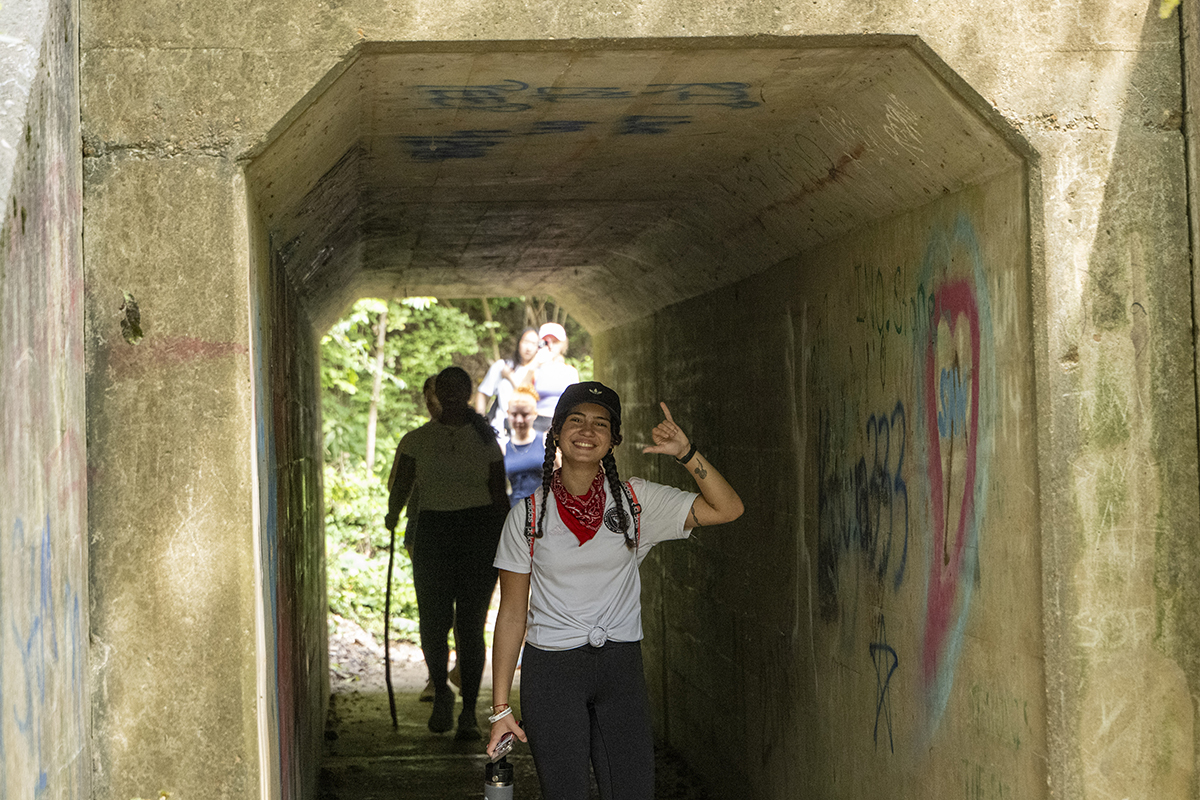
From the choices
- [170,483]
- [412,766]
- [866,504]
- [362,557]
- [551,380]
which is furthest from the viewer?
[362,557]

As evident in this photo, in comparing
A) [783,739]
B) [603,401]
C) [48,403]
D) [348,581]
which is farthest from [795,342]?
[348,581]

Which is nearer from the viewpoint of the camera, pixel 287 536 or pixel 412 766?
pixel 287 536

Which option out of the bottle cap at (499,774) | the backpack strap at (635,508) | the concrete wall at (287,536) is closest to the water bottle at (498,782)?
the bottle cap at (499,774)

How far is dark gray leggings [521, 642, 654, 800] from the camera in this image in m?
4.18

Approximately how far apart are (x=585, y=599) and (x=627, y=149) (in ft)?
6.19

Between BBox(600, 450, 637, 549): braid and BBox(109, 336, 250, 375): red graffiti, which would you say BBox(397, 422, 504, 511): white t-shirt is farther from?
BBox(109, 336, 250, 375): red graffiti

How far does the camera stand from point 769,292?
6035 millimetres

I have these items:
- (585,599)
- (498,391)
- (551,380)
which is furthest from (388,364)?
(585,599)

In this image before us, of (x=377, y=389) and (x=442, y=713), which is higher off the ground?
(x=377, y=389)

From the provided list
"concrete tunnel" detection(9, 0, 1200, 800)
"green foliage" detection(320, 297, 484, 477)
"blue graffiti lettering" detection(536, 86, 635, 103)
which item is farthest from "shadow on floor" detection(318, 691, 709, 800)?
"green foliage" detection(320, 297, 484, 477)

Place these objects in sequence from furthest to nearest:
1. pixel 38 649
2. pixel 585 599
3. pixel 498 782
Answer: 1. pixel 585 599
2. pixel 498 782
3. pixel 38 649

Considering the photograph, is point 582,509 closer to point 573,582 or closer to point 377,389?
point 573,582

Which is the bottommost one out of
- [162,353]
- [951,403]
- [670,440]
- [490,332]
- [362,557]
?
[362,557]

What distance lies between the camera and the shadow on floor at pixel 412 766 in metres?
6.96
